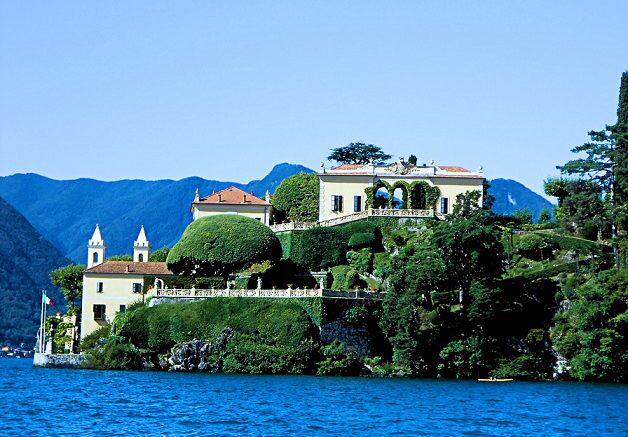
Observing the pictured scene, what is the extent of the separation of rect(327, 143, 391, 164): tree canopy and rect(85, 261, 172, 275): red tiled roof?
4119 centimetres

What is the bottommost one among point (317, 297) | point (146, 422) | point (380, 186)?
point (146, 422)

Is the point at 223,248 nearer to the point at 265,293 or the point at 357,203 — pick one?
the point at 265,293

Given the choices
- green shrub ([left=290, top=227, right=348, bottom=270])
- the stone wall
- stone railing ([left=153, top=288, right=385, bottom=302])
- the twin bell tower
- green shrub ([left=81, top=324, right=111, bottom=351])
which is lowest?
the stone wall

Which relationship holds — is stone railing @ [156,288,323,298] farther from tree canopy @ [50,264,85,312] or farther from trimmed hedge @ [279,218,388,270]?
tree canopy @ [50,264,85,312]

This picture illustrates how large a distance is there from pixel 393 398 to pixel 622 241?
30.2 m

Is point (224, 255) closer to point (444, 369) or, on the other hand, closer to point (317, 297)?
point (317, 297)

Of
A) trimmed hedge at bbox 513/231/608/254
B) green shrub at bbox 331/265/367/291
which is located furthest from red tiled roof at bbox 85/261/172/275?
trimmed hedge at bbox 513/231/608/254

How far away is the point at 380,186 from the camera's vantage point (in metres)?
102

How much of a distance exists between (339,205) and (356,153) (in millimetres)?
35062

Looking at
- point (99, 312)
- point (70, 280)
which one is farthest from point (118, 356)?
point (70, 280)

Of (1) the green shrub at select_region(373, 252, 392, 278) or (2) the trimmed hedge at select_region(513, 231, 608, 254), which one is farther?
(2) the trimmed hedge at select_region(513, 231, 608, 254)

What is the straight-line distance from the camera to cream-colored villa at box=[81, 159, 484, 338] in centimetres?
9900

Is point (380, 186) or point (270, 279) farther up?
point (380, 186)

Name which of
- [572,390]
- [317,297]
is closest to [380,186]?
[317,297]
